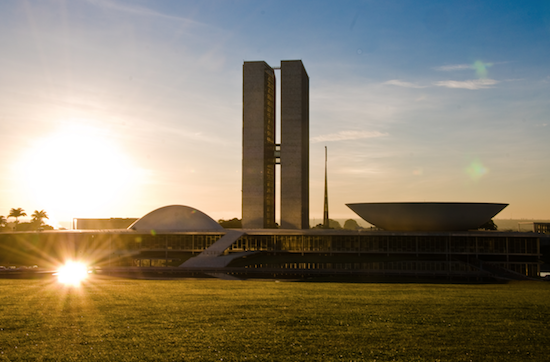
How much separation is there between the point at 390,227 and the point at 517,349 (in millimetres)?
55629

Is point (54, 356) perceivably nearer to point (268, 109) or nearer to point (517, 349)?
point (517, 349)

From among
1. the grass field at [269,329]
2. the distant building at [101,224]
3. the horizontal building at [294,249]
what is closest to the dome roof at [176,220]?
the horizontal building at [294,249]

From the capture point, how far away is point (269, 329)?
1134 cm

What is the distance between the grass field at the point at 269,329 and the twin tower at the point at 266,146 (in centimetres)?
7301

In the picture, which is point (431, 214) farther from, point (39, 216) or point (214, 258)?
point (39, 216)

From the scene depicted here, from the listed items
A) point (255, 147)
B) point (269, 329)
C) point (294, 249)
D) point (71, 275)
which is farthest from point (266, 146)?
point (269, 329)

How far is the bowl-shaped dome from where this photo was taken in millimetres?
59281

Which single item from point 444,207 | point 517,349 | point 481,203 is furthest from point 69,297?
point 481,203

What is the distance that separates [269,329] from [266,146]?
81523 millimetres

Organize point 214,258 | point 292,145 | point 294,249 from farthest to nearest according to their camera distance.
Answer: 1. point 292,145
2. point 294,249
3. point 214,258

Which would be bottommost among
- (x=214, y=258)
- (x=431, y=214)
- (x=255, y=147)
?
(x=214, y=258)

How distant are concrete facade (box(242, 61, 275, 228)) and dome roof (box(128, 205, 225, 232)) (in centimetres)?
1587

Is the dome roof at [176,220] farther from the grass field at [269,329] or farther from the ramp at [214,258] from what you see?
the grass field at [269,329]

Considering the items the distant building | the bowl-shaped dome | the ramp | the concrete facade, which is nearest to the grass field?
the ramp
